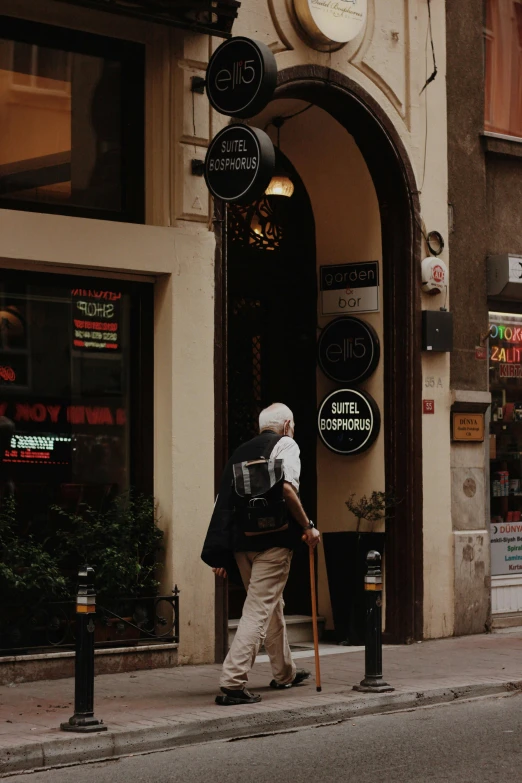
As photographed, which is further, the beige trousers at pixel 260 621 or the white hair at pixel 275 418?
the white hair at pixel 275 418

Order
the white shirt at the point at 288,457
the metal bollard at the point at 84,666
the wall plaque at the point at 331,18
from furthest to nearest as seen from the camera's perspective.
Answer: the wall plaque at the point at 331,18 → the white shirt at the point at 288,457 → the metal bollard at the point at 84,666

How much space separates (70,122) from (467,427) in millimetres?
5098

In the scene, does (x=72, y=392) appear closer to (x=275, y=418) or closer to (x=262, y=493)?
(x=275, y=418)

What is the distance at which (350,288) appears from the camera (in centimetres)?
1336

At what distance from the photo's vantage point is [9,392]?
1048cm

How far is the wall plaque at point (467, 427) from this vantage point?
13422 millimetres

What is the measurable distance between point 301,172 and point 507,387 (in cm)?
319

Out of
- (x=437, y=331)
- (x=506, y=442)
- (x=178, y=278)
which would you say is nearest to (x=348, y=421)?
(x=437, y=331)

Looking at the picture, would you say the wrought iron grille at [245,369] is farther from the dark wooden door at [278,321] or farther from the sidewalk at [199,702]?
the sidewalk at [199,702]

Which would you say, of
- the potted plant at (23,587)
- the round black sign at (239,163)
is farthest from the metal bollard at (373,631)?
the round black sign at (239,163)

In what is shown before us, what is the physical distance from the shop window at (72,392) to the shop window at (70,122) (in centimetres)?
71

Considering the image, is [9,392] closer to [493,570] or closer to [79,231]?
[79,231]

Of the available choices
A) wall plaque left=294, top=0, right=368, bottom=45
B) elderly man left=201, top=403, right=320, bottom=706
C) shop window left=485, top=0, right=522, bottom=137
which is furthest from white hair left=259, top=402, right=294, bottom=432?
shop window left=485, top=0, right=522, bottom=137

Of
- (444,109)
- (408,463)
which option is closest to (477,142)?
(444,109)
